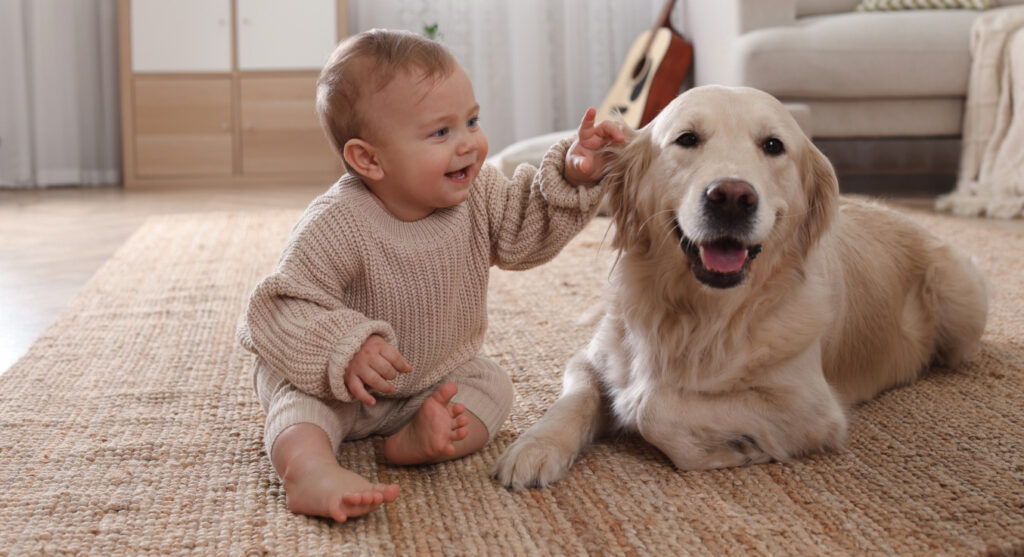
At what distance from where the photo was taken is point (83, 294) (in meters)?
2.27

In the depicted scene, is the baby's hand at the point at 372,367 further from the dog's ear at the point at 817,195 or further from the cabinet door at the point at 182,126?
the cabinet door at the point at 182,126

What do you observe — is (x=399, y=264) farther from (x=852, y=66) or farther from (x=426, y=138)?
(x=852, y=66)

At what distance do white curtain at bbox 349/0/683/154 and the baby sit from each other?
4.19 metres

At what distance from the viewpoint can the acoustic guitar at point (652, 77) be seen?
439 centimetres

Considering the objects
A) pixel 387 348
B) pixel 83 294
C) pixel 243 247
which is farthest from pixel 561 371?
pixel 243 247

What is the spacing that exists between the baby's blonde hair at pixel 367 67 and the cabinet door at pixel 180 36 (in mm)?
4113

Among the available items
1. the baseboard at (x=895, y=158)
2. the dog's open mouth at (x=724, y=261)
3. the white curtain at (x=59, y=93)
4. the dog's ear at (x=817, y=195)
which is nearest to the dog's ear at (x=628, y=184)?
the dog's open mouth at (x=724, y=261)

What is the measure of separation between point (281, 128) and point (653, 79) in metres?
2.07

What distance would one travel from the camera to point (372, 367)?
44.7 inches

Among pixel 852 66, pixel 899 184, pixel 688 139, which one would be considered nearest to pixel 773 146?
pixel 688 139

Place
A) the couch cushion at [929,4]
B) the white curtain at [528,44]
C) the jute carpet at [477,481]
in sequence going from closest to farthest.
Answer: the jute carpet at [477,481]
the couch cushion at [929,4]
the white curtain at [528,44]

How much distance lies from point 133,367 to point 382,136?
756 mm

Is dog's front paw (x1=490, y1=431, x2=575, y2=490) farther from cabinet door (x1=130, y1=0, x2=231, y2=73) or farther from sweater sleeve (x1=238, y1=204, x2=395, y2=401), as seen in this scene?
cabinet door (x1=130, y1=0, x2=231, y2=73)

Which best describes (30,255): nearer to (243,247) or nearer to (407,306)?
(243,247)
